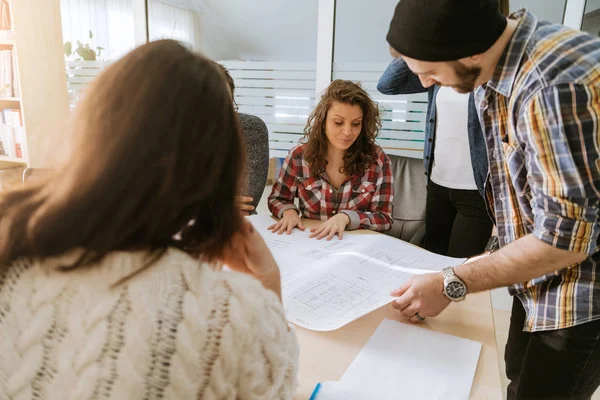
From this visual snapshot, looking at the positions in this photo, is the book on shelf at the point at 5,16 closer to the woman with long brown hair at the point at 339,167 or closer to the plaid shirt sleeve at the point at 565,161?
the woman with long brown hair at the point at 339,167

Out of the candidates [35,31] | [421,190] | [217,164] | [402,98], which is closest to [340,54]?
[402,98]

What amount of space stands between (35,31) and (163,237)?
10.4ft

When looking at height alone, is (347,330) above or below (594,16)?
below

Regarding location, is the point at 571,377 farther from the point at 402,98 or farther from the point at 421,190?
the point at 402,98

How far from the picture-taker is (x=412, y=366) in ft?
2.47

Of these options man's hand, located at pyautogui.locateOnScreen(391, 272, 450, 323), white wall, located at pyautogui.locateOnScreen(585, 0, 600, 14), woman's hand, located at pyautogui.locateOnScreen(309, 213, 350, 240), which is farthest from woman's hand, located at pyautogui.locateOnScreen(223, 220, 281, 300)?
white wall, located at pyautogui.locateOnScreen(585, 0, 600, 14)

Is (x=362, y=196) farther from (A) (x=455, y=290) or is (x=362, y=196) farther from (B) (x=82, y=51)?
(B) (x=82, y=51)

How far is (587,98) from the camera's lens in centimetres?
67

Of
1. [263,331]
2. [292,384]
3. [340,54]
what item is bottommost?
[292,384]

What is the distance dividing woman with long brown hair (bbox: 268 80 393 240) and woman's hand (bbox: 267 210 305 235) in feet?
0.40

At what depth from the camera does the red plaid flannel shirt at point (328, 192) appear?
68.3 inches

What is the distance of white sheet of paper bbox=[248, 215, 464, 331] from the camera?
906mm

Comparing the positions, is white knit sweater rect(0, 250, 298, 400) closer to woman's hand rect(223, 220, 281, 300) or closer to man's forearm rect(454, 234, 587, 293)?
woman's hand rect(223, 220, 281, 300)

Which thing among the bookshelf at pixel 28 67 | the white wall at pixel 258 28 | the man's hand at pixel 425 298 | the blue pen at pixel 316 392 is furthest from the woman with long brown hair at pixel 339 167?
the bookshelf at pixel 28 67
